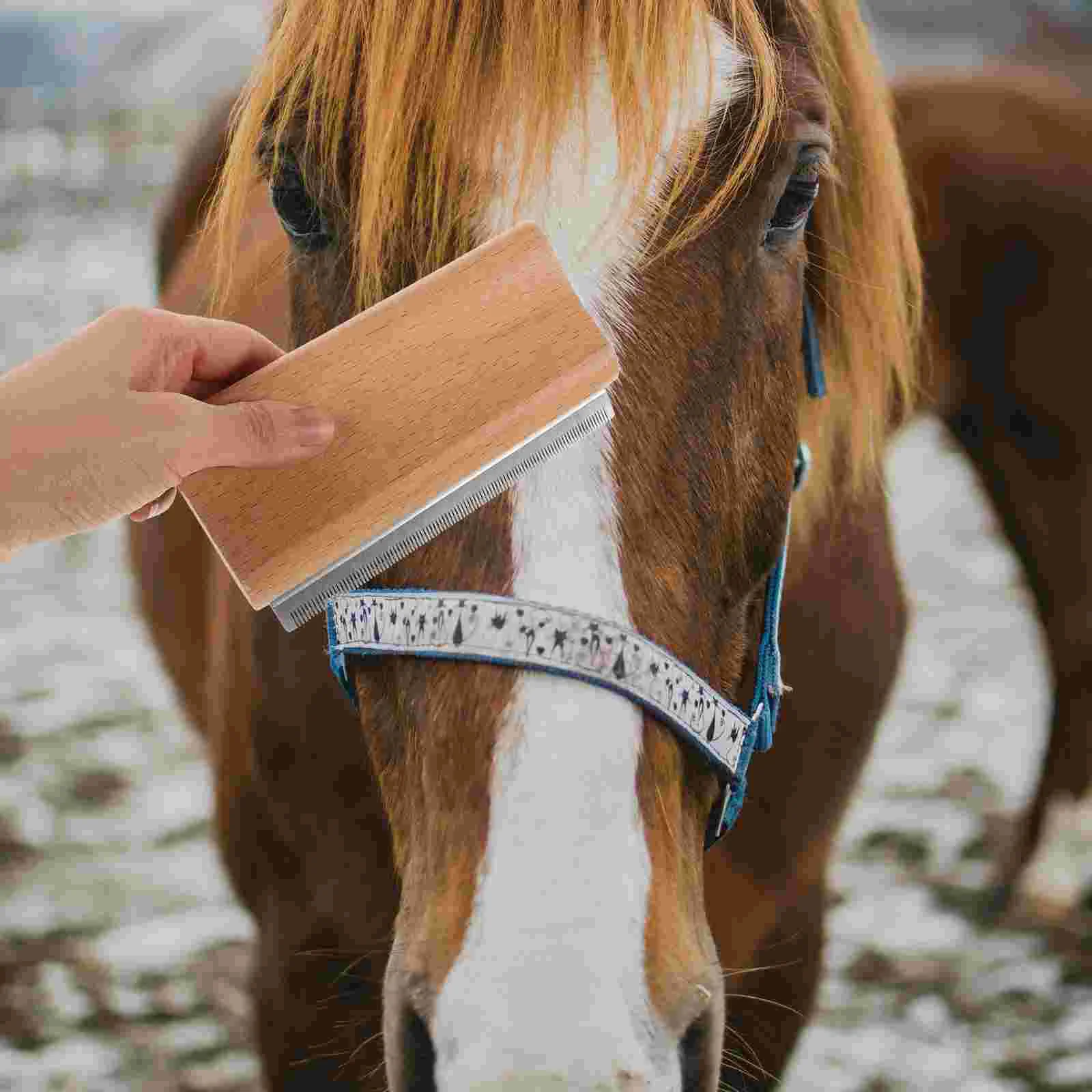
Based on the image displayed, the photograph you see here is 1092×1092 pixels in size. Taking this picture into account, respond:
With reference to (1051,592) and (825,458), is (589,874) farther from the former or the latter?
(1051,592)

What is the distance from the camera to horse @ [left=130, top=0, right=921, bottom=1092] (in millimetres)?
890

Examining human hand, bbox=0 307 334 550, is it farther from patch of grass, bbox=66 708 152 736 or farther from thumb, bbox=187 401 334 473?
patch of grass, bbox=66 708 152 736

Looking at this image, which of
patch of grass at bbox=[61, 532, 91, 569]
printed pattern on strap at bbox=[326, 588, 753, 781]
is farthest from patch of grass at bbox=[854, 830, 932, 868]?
patch of grass at bbox=[61, 532, 91, 569]

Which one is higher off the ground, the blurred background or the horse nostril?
the horse nostril

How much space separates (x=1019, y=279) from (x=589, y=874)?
227cm

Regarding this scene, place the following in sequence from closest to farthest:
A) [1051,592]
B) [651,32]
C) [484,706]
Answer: [484,706] → [651,32] → [1051,592]

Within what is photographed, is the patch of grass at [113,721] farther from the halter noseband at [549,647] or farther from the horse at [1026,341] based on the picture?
the halter noseband at [549,647]

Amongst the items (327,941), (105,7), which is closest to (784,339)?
(327,941)

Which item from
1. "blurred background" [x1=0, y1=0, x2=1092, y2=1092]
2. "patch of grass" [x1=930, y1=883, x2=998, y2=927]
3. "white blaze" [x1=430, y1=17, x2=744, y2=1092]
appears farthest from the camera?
"patch of grass" [x1=930, y1=883, x2=998, y2=927]

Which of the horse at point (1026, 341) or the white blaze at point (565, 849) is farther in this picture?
the horse at point (1026, 341)

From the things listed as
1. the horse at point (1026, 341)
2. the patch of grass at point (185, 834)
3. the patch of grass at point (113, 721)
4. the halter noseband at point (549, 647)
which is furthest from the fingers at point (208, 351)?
the patch of grass at point (113, 721)

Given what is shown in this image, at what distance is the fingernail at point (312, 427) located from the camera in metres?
1.02

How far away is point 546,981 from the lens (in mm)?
852

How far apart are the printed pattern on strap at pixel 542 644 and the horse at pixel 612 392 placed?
1cm
